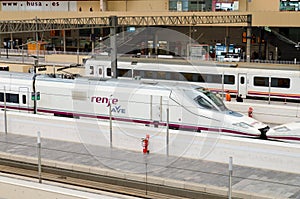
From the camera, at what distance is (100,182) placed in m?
14.9

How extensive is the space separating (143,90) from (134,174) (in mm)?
6230

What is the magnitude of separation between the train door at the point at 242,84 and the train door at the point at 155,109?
1402 cm

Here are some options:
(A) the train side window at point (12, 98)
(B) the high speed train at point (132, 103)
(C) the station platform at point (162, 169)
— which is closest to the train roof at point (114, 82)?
(B) the high speed train at point (132, 103)

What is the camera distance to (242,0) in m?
53.7

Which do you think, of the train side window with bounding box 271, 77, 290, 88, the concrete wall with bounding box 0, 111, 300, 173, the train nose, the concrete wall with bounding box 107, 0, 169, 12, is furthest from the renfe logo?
the concrete wall with bounding box 107, 0, 169, 12

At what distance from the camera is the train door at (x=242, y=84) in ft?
107

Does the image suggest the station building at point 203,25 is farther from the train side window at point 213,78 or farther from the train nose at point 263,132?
the train nose at point 263,132

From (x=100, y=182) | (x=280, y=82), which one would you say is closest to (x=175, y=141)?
(x=100, y=182)

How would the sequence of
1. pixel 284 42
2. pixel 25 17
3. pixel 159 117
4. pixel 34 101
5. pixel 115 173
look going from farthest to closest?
pixel 25 17 → pixel 284 42 → pixel 34 101 → pixel 159 117 → pixel 115 173

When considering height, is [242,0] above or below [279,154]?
above

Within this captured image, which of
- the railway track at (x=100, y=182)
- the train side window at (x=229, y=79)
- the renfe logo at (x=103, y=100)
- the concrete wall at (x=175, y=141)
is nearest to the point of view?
the railway track at (x=100, y=182)

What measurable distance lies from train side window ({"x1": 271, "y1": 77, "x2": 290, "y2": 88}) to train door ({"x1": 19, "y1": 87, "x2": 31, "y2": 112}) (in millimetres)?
15155

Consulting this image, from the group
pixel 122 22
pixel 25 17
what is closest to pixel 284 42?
pixel 122 22

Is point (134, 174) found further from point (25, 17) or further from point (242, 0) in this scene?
point (25, 17)
